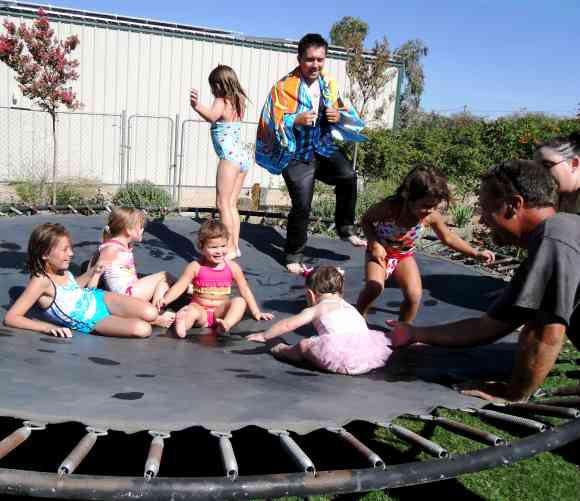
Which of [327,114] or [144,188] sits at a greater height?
[327,114]

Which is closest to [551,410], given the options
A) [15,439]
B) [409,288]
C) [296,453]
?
→ [296,453]

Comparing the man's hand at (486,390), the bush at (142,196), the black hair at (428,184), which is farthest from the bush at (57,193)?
the man's hand at (486,390)

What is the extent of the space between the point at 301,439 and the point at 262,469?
32 cm

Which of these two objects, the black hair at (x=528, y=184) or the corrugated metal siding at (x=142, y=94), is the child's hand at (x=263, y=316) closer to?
the black hair at (x=528, y=184)

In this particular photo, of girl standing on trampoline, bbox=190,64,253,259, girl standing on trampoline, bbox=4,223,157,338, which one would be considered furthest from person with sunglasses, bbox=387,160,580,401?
girl standing on trampoline, bbox=190,64,253,259

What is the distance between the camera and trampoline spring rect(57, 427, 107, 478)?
4.25ft

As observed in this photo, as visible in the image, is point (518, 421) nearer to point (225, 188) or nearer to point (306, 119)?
point (306, 119)

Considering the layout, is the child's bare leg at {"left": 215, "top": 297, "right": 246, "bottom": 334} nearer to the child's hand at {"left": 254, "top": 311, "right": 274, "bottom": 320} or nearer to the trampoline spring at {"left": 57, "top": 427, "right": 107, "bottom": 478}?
the child's hand at {"left": 254, "top": 311, "right": 274, "bottom": 320}

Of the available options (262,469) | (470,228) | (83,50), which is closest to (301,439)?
(262,469)

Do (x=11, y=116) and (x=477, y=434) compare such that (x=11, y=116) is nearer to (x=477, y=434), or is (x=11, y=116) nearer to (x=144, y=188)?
(x=144, y=188)

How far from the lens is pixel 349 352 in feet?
7.44

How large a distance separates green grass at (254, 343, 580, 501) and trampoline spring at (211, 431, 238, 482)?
0.97 m

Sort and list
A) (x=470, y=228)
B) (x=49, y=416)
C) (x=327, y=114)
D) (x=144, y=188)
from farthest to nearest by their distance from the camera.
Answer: (x=144, y=188)
(x=470, y=228)
(x=327, y=114)
(x=49, y=416)

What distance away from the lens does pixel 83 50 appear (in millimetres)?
10312
